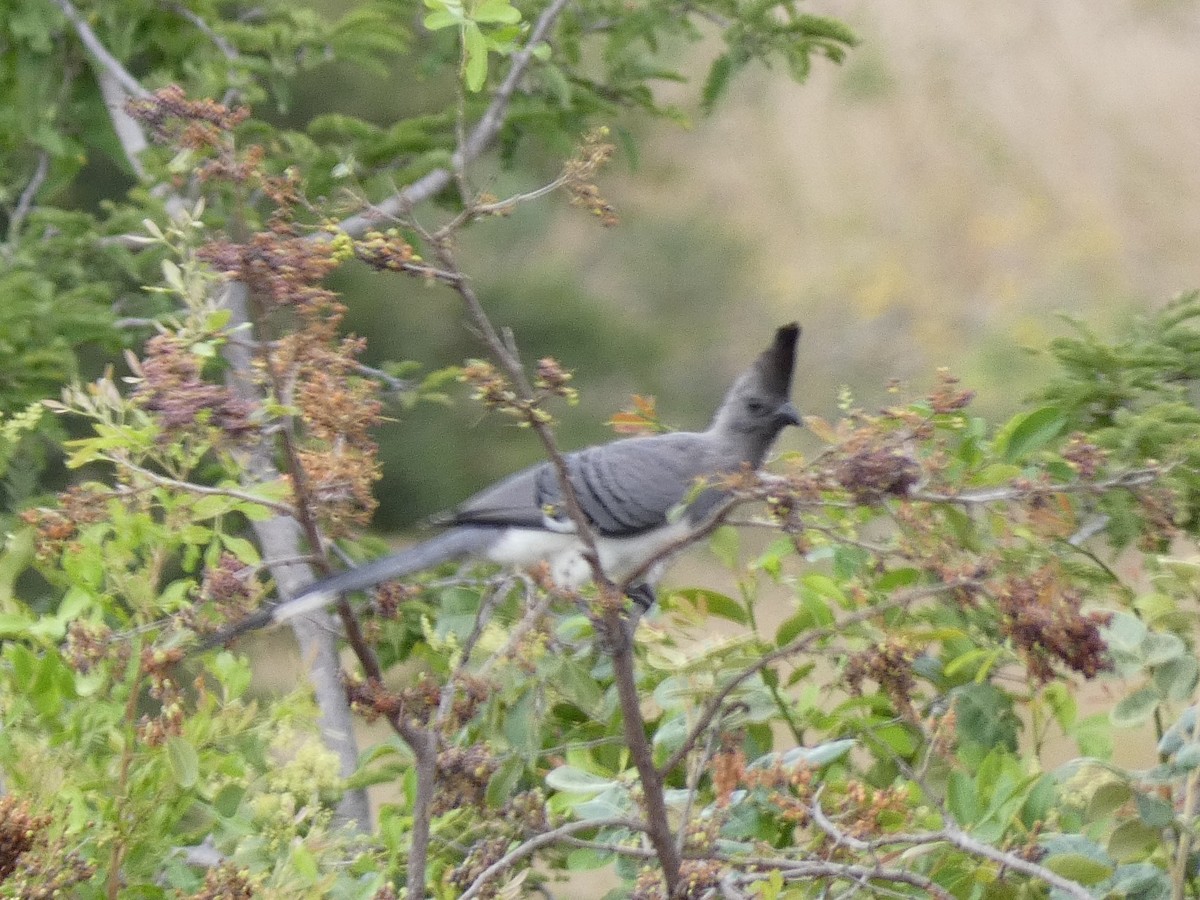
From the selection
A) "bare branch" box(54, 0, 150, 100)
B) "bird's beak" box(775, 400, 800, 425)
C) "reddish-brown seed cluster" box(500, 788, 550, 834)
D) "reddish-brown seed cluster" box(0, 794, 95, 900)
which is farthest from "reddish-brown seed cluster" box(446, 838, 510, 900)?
"bare branch" box(54, 0, 150, 100)

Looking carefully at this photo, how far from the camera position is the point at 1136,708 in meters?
1.07

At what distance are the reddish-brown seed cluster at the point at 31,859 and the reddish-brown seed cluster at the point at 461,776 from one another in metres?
0.23

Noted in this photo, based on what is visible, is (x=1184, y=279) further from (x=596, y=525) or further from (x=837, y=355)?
(x=596, y=525)

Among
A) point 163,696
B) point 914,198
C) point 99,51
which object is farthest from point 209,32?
point 914,198

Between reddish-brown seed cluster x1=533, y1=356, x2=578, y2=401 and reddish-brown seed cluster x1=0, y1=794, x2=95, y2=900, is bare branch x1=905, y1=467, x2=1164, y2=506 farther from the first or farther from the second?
reddish-brown seed cluster x1=0, y1=794, x2=95, y2=900

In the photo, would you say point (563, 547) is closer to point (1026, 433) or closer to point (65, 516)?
point (1026, 433)

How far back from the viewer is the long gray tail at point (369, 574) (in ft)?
3.74

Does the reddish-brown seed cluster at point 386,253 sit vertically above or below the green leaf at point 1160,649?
above

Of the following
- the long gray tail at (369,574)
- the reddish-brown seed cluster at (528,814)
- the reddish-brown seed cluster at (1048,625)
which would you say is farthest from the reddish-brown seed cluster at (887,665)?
the long gray tail at (369,574)

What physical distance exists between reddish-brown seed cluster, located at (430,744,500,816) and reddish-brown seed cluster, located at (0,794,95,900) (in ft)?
0.74

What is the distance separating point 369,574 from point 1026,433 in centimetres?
82

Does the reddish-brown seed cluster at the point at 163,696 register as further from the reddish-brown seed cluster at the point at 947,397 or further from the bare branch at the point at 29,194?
the bare branch at the point at 29,194

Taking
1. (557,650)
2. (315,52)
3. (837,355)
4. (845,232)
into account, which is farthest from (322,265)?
(845,232)

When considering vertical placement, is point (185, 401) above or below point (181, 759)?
above
